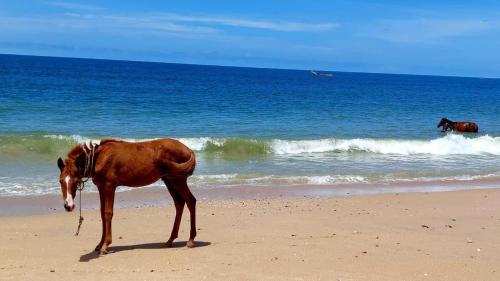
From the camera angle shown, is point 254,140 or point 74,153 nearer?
point 74,153

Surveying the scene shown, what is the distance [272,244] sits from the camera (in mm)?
7891

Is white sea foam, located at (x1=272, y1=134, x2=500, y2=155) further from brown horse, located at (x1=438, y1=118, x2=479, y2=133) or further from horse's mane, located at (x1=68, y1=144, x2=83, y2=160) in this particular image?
horse's mane, located at (x1=68, y1=144, x2=83, y2=160)

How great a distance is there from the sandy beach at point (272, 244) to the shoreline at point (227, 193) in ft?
2.49

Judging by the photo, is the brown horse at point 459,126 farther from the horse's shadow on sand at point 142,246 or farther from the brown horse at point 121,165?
the brown horse at point 121,165

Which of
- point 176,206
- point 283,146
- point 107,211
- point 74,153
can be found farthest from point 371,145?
point 74,153

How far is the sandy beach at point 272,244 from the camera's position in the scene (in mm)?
6605

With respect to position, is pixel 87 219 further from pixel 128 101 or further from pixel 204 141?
pixel 128 101

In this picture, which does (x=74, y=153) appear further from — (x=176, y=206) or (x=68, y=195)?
(x=176, y=206)

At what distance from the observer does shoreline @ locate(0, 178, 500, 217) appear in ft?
37.3

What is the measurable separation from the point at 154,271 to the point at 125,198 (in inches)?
238

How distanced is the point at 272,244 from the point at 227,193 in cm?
539

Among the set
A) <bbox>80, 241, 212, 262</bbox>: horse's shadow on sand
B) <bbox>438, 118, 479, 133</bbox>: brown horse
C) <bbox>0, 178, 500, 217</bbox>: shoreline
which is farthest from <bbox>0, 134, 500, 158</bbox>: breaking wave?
<bbox>80, 241, 212, 262</bbox>: horse's shadow on sand

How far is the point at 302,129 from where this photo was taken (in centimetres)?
2994

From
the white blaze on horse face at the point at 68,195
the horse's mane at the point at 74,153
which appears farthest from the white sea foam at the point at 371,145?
the white blaze on horse face at the point at 68,195
